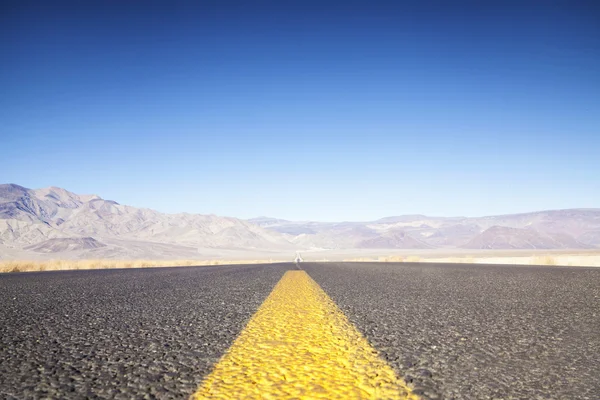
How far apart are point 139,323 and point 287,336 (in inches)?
57.8

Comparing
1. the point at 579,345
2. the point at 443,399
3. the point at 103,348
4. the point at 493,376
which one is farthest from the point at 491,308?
the point at 103,348

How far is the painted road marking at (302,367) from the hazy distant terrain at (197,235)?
77.7 meters

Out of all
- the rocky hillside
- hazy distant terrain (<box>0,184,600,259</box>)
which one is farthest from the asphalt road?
the rocky hillside

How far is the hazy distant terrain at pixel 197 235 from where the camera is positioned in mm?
83062

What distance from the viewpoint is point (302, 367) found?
200cm

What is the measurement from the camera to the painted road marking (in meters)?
1.66

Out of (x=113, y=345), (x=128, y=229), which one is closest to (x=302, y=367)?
(x=113, y=345)

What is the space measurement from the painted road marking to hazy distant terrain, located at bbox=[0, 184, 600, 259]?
3060 inches

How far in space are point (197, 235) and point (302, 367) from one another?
400 ft

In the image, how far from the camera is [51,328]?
10.7 ft

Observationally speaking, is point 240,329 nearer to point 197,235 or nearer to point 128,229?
point 197,235

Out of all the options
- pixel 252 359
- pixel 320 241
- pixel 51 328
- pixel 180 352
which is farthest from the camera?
pixel 320 241

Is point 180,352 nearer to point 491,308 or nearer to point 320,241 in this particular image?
point 491,308

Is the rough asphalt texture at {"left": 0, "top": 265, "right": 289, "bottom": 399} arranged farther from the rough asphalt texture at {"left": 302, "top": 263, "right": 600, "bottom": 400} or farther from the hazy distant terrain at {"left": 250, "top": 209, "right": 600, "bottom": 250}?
the hazy distant terrain at {"left": 250, "top": 209, "right": 600, "bottom": 250}
